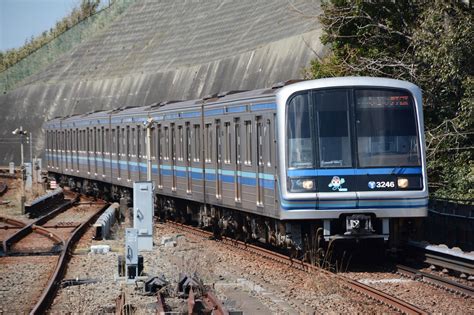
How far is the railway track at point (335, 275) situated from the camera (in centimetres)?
1151

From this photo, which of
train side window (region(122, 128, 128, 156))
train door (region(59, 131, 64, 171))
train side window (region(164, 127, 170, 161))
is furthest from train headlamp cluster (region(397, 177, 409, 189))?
train door (region(59, 131, 64, 171))

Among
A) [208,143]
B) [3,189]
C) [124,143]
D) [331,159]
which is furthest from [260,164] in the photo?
[3,189]

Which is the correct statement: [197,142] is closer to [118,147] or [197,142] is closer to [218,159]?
[218,159]

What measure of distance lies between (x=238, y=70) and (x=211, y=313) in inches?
1425

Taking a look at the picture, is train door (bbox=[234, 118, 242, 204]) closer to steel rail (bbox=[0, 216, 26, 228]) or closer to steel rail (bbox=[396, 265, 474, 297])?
steel rail (bbox=[396, 265, 474, 297])

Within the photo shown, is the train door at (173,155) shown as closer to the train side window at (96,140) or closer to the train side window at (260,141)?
the train side window at (260,141)

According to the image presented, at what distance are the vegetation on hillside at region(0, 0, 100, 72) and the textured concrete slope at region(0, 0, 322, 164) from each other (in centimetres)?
822

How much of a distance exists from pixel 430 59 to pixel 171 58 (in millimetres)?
40809

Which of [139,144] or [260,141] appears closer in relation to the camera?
[260,141]

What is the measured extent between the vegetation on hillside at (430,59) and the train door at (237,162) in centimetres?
442

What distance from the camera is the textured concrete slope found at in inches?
1730

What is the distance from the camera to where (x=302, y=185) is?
1516cm

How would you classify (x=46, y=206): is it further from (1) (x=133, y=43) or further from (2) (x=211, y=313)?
(1) (x=133, y=43)

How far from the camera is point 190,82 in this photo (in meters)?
53.5
